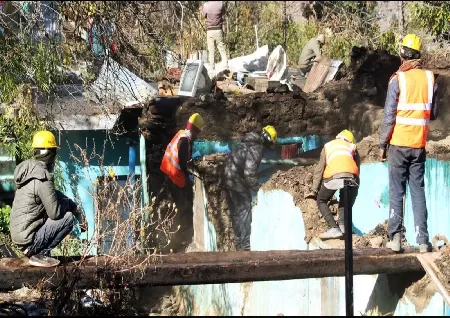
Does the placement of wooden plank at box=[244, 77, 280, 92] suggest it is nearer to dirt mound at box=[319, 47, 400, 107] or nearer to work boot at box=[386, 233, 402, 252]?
dirt mound at box=[319, 47, 400, 107]

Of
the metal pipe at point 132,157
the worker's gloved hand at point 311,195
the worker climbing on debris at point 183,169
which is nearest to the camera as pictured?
the worker's gloved hand at point 311,195

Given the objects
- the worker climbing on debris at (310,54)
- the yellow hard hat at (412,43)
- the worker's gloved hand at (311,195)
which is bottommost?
the worker's gloved hand at (311,195)

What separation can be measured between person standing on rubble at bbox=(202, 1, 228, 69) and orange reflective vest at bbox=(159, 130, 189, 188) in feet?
12.3

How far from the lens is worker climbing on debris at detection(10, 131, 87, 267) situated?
22.0ft

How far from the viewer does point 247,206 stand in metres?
11.4

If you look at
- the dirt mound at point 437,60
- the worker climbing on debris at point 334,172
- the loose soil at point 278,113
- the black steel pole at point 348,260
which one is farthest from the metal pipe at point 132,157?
the black steel pole at point 348,260

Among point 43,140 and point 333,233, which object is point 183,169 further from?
point 43,140

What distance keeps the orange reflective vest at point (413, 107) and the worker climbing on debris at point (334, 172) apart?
3.34 ft

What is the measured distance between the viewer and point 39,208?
22.5 ft

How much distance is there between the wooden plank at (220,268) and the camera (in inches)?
275

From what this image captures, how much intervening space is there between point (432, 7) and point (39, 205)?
1029 centimetres

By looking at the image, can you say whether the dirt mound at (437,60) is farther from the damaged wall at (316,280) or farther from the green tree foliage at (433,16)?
the damaged wall at (316,280)

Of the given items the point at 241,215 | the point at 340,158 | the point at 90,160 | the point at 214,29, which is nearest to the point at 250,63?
the point at 214,29

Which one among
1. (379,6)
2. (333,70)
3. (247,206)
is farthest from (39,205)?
(379,6)
